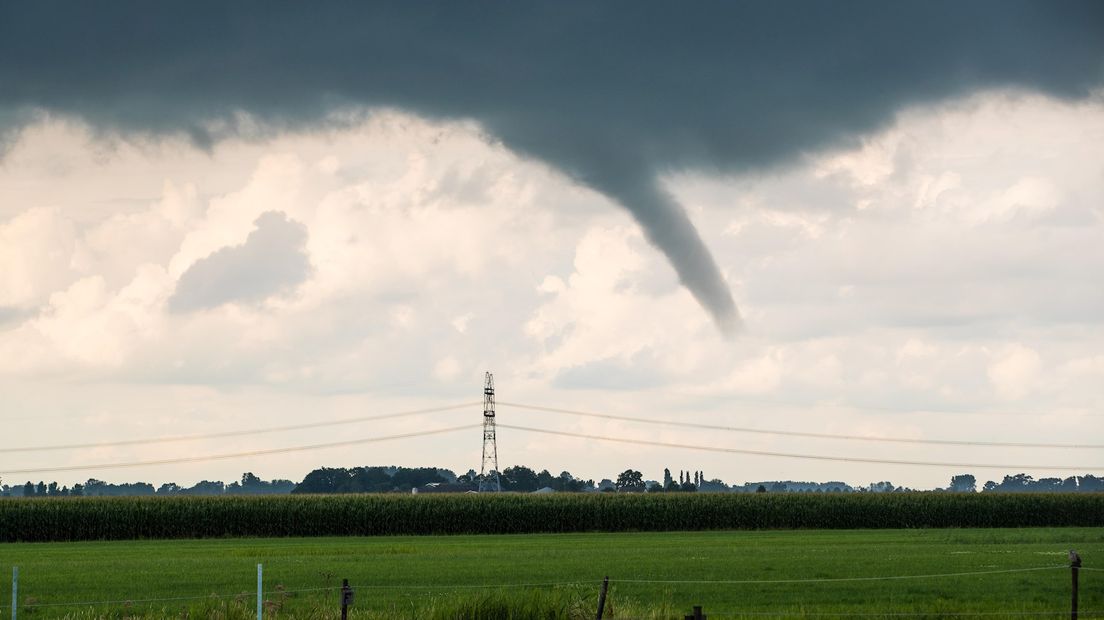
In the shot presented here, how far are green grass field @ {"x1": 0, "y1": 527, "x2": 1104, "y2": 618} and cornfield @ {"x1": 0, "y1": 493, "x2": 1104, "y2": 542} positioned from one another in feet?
48.8

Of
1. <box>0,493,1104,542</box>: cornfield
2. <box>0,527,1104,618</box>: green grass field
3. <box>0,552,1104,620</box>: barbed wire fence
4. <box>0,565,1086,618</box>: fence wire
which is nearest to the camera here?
<box>0,552,1104,620</box>: barbed wire fence

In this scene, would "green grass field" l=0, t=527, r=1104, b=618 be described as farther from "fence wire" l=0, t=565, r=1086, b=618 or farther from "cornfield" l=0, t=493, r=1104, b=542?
"cornfield" l=0, t=493, r=1104, b=542

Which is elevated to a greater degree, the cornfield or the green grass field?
the cornfield

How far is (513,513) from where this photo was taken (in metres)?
91.4

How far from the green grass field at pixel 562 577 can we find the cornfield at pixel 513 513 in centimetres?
1487

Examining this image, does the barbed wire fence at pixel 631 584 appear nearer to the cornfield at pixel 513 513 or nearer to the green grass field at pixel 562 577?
the green grass field at pixel 562 577

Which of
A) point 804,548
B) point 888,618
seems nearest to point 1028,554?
point 804,548

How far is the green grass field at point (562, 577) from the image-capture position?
1147 inches

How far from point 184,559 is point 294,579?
1437 centimetres

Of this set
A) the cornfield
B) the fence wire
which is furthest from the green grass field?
the cornfield

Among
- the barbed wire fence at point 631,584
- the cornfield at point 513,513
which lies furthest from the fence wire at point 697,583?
the cornfield at point 513,513

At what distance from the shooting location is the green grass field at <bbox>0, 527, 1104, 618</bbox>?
2914 cm

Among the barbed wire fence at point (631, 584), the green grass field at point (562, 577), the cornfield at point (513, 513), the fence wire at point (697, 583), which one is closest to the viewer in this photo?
the barbed wire fence at point (631, 584)

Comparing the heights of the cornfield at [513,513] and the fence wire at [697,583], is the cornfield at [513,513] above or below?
above
